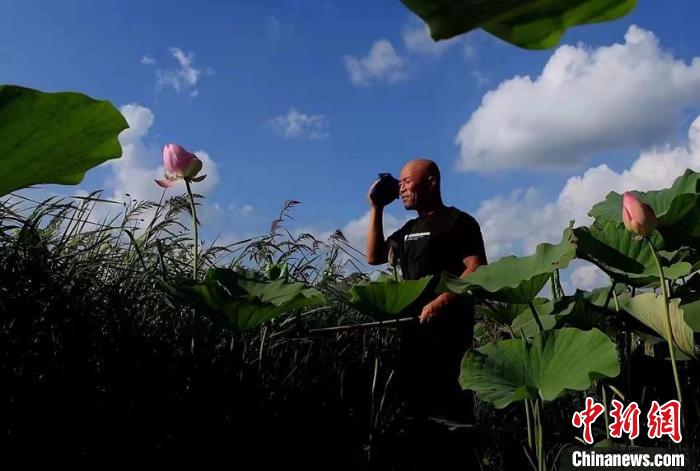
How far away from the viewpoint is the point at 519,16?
0.87 ft

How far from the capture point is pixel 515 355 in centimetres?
186

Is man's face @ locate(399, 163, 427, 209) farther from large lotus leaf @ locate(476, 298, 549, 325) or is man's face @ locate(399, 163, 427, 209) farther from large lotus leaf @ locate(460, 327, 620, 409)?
large lotus leaf @ locate(460, 327, 620, 409)

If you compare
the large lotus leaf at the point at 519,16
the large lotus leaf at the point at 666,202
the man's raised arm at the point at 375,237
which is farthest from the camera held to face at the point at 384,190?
the large lotus leaf at the point at 519,16

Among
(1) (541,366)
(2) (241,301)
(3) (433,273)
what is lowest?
(1) (541,366)

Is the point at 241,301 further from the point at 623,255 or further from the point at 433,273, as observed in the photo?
the point at 623,255

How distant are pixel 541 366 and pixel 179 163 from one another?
3.68 ft

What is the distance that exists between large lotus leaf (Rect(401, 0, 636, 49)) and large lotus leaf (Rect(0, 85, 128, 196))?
76 centimetres

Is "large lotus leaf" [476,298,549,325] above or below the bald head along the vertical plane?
below

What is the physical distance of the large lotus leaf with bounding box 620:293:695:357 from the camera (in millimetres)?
1797

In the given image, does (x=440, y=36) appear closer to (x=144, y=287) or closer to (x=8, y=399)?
(x=8, y=399)

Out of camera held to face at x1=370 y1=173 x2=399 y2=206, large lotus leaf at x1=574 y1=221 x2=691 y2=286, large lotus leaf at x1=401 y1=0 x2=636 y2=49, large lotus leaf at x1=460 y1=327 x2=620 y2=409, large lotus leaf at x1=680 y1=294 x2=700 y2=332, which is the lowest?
large lotus leaf at x1=401 y1=0 x2=636 y2=49

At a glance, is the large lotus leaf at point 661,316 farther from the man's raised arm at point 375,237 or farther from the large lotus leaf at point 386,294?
the man's raised arm at point 375,237

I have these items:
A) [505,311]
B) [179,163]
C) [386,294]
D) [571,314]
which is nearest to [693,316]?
[571,314]

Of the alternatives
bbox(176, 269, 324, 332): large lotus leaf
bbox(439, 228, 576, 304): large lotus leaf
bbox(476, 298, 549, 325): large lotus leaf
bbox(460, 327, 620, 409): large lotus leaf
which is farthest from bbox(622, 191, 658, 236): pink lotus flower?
bbox(176, 269, 324, 332): large lotus leaf
